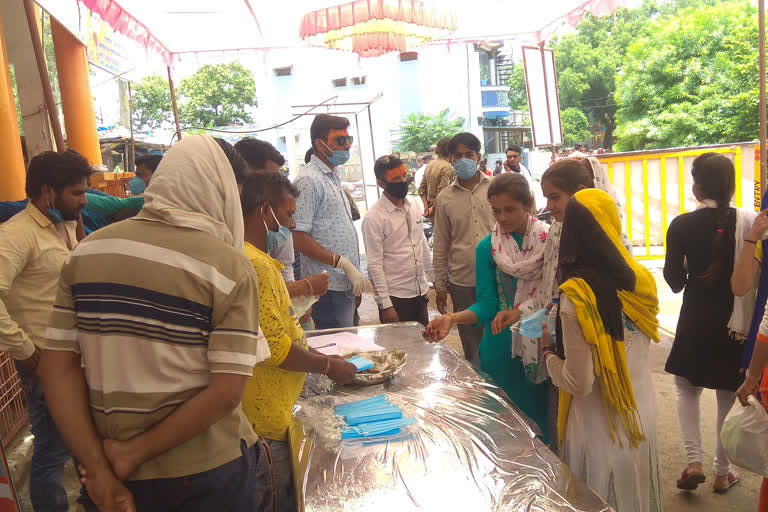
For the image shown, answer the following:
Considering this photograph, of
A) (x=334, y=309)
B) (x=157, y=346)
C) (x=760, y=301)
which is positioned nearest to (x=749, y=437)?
(x=760, y=301)

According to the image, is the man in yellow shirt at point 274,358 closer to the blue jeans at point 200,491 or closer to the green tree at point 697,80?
the blue jeans at point 200,491

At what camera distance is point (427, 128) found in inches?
1014

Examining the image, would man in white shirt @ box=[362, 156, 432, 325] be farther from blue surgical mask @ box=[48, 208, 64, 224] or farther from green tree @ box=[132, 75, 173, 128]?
green tree @ box=[132, 75, 173, 128]

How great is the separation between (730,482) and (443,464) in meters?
1.97

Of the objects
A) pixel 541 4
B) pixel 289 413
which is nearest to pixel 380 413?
pixel 289 413

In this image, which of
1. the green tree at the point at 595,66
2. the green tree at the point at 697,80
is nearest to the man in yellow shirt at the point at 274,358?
the green tree at the point at 697,80

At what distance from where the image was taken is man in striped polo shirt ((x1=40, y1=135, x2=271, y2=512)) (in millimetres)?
1087

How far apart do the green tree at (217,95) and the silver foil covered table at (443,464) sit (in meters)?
32.2

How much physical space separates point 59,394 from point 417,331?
194cm

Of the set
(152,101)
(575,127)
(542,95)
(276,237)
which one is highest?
(152,101)

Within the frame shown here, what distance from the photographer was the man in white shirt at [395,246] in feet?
11.3

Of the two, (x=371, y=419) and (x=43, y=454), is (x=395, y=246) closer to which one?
(x=371, y=419)

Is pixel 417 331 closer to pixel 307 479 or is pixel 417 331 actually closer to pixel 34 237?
pixel 307 479

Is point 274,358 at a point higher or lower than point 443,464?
higher
